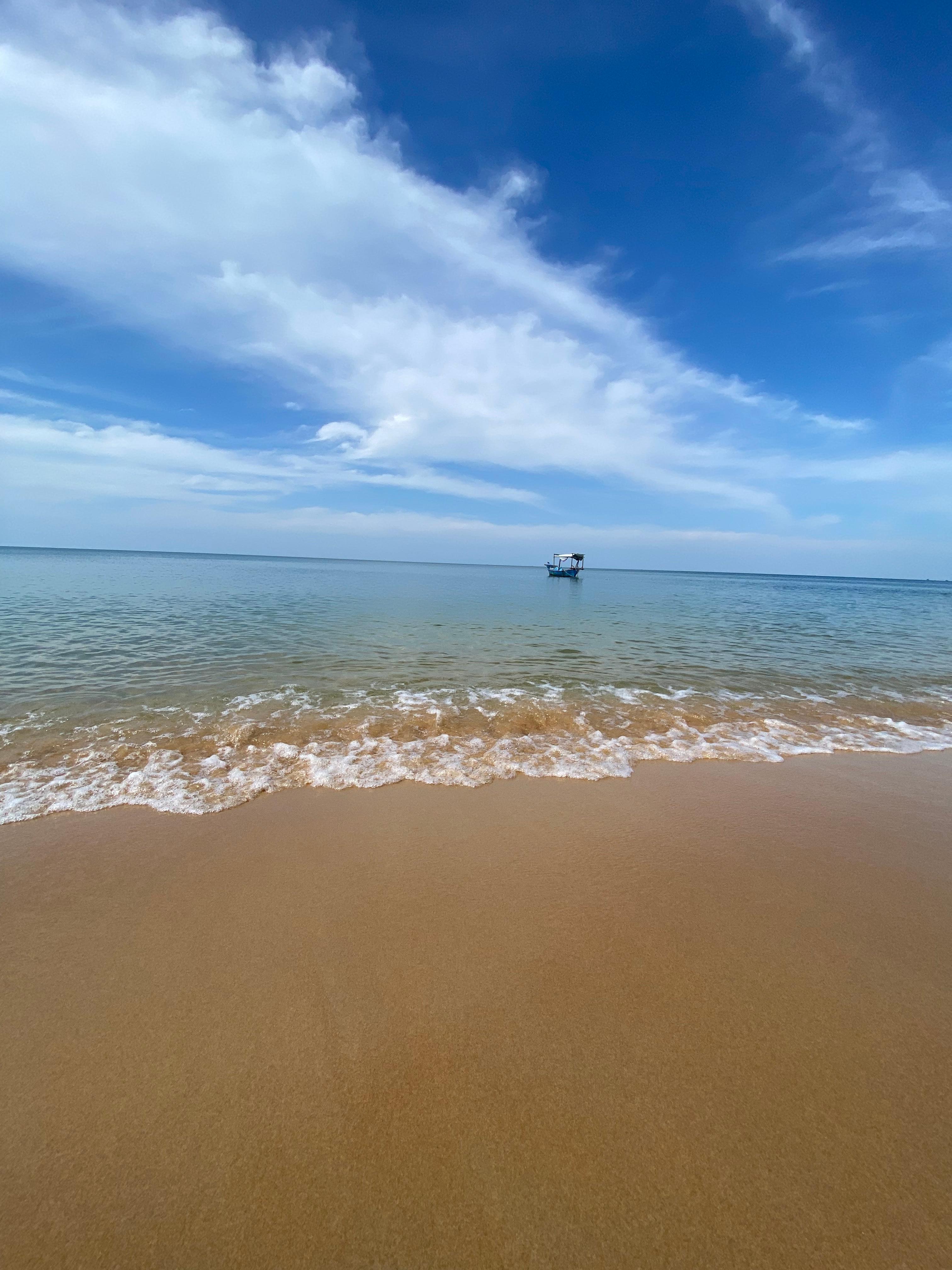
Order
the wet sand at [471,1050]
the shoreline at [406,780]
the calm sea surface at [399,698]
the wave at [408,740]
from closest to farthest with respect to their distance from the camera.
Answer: the wet sand at [471,1050] < the shoreline at [406,780] < the wave at [408,740] < the calm sea surface at [399,698]

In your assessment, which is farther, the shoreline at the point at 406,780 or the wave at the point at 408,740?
the wave at the point at 408,740

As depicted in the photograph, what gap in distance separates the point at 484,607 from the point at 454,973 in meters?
28.7

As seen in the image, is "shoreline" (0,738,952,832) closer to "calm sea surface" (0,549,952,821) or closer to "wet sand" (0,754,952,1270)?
"calm sea surface" (0,549,952,821)

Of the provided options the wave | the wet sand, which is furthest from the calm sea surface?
the wet sand

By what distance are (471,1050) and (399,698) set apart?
7480 mm

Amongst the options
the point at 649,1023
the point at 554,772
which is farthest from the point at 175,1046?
the point at 554,772

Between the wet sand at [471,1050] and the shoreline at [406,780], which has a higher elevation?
the wet sand at [471,1050]

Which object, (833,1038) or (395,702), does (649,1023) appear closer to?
(833,1038)

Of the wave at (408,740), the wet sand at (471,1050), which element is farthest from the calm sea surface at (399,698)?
the wet sand at (471,1050)

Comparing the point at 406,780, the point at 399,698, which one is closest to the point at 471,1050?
the point at 406,780

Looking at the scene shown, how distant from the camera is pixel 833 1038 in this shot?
294 cm

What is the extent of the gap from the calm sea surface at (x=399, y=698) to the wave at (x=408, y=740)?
4 centimetres

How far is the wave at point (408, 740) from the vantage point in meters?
6.15

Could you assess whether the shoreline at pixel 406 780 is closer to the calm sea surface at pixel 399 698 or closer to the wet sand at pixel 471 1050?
the calm sea surface at pixel 399 698
